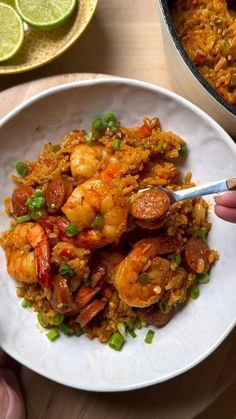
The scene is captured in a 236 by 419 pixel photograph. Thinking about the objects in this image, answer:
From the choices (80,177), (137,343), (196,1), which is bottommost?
(137,343)

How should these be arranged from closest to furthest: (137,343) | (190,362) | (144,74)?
(190,362)
(137,343)
(144,74)

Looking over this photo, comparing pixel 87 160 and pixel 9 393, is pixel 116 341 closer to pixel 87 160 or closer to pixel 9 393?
pixel 9 393

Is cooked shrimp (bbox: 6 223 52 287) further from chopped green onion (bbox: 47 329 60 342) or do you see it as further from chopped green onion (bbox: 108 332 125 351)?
chopped green onion (bbox: 108 332 125 351)

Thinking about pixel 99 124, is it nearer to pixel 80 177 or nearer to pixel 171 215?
pixel 80 177

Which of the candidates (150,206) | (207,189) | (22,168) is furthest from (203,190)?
(22,168)

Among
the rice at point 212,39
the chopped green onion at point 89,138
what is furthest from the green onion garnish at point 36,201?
the rice at point 212,39

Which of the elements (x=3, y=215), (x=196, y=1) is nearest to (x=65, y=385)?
(x=3, y=215)

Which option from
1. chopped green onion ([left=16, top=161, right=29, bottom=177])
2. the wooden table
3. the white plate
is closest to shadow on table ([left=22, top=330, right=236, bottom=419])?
the wooden table
